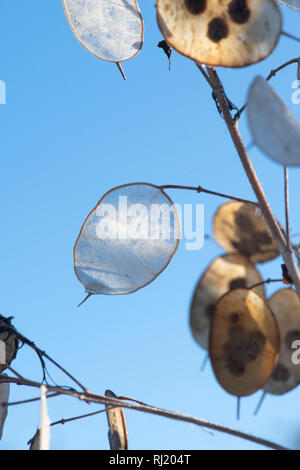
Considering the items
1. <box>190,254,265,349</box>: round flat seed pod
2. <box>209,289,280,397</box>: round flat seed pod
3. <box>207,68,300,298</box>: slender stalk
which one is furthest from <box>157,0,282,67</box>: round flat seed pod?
<box>209,289,280,397</box>: round flat seed pod

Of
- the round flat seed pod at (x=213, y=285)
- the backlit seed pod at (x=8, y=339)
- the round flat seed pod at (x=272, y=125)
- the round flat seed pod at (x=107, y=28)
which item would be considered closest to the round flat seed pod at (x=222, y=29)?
the round flat seed pod at (x=272, y=125)

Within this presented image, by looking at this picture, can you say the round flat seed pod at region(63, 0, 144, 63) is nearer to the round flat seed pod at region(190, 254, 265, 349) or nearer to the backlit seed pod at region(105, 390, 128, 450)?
the round flat seed pod at region(190, 254, 265, 349)

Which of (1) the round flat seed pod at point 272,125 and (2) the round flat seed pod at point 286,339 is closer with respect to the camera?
(1) the round flat seed pod at point 272,125

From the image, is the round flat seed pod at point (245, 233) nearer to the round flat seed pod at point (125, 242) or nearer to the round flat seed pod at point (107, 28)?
the round flat seed pod at point (125, 242)

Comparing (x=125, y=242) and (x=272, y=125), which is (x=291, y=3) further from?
(x=125, y=242)

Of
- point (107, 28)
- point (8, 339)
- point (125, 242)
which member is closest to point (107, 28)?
point (107, 28)
